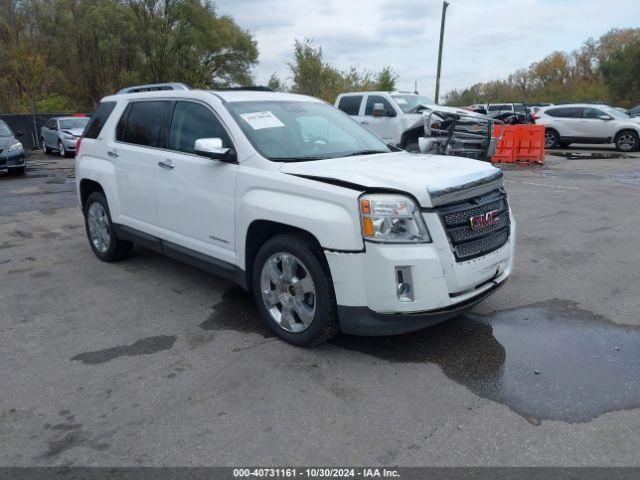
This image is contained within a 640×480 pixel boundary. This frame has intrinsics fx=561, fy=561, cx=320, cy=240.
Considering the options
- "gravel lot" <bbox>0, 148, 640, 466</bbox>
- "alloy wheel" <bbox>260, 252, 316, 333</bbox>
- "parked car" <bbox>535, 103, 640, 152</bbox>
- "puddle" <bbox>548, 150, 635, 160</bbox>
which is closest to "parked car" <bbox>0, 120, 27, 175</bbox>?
"gravel lot" <bbox>0, 148, 640, 466</bbox>

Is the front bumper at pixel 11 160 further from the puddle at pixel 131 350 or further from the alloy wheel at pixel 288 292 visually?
the alloy wheel at pixel 288 292

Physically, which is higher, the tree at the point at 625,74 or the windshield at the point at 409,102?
the tree at the point at 625,74

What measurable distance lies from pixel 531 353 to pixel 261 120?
2.81 meters

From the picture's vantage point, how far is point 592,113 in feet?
68.2

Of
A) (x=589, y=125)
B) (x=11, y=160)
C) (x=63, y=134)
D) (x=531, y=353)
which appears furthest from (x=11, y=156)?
(x=589, y=125)

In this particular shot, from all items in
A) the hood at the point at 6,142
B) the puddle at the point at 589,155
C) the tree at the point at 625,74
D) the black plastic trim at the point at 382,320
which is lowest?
the puddle at the point at 589,155

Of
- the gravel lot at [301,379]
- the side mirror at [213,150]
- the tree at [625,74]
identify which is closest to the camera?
the gravel lot at [301,379]

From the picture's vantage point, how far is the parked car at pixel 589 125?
2039cm

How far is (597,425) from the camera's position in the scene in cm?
312

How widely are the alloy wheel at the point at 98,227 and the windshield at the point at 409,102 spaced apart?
942cm

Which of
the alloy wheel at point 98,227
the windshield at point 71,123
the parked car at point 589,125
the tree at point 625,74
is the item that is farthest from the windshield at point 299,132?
the tree at point 625,74

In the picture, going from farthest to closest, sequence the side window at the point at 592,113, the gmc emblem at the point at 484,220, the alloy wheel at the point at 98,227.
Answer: the side window at the point at 592,113 < the alloy wheel at the point at 98,227 < the gmc emblem at the point at 484,220

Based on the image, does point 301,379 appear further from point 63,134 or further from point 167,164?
point 63,134

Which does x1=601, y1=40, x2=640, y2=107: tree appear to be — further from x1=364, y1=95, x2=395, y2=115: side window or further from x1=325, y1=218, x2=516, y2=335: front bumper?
x1=325, y1=218, x2=516, y2=335: front bumper
